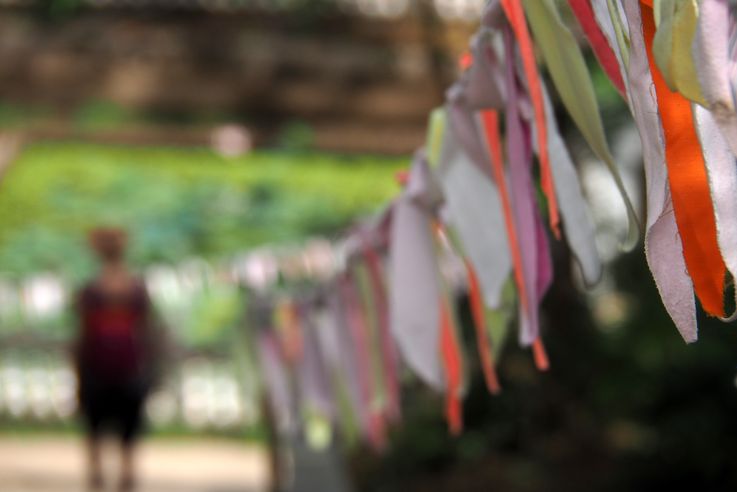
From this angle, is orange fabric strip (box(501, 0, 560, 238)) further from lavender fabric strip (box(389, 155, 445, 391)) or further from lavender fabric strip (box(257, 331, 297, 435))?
lavender fabric strip (box(257, 331, 297, 435))

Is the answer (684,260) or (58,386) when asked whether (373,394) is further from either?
(58,386)

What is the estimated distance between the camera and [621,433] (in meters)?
5.66

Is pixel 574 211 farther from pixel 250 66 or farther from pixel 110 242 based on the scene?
pixel 250 66

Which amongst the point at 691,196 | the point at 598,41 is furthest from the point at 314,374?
the point at 691,196

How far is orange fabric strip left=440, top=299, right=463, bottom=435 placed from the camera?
6.89 feet

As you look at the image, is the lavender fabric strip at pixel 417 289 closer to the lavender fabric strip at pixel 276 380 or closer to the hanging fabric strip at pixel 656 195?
the hanging fabric strip at pixel 656 195

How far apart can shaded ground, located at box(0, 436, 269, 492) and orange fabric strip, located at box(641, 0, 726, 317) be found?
4.62 metres

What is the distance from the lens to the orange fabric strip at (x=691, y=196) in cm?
112

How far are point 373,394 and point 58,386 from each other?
6829 millimetres

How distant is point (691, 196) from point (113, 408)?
392 cm

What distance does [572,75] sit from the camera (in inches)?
52.0

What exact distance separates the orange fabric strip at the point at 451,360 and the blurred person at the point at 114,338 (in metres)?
2.69

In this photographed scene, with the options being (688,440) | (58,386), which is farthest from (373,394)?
(58,386)

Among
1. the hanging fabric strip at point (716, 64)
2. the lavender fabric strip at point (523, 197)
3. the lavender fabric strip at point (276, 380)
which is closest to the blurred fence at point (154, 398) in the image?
the lavender fabric strip at point (276, 380)
